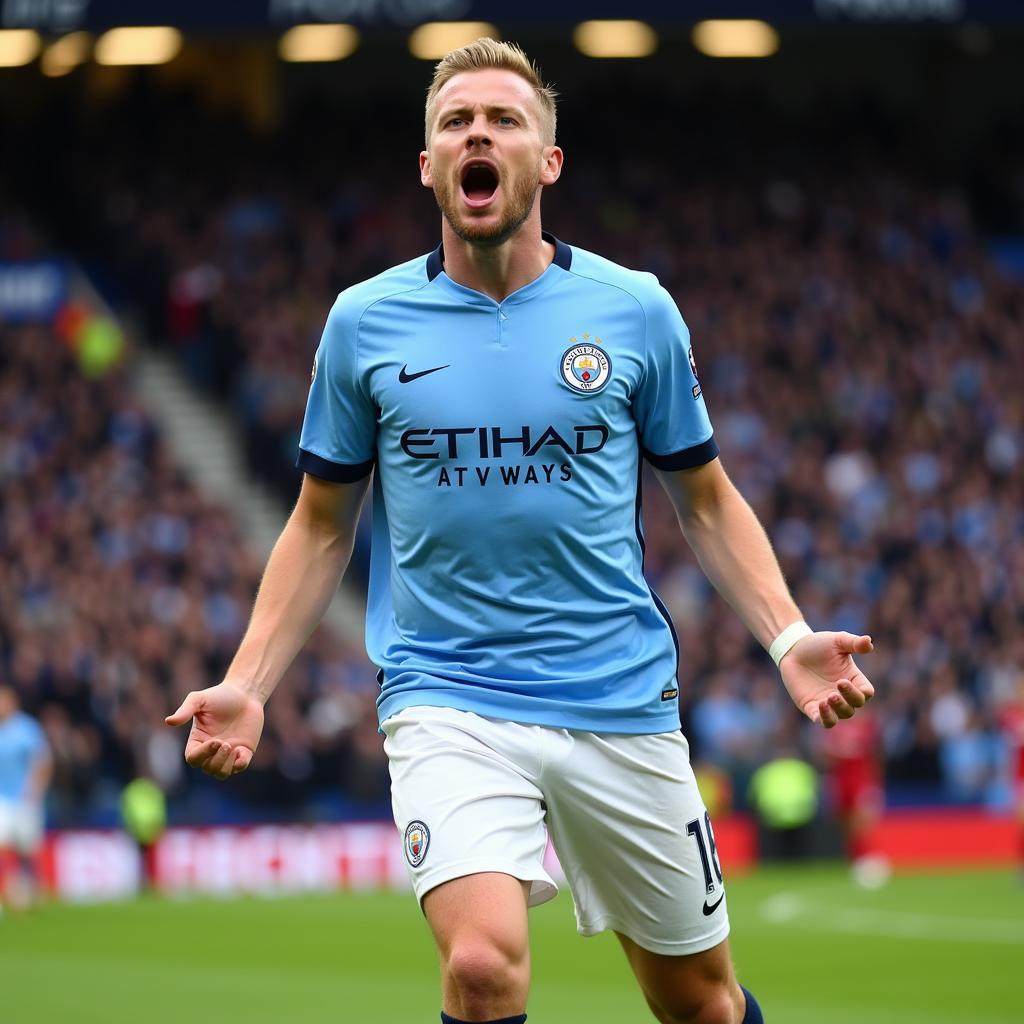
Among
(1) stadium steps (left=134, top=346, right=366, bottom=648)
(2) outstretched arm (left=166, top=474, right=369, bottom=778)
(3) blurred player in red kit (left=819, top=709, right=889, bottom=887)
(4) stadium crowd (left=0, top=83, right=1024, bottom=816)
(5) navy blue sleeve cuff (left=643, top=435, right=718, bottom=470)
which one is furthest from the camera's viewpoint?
(1) stadium steps (left=134, top=346, right=366, bottom=648)

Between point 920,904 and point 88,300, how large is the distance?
1463 cm

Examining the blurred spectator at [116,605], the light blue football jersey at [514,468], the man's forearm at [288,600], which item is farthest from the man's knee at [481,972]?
the blurred spectator at [116,605]

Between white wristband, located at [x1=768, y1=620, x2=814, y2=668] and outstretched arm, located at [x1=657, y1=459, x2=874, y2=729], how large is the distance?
2 cm

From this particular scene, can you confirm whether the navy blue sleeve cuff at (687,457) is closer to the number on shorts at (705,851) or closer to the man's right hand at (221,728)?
the number on shorts at (705,851)

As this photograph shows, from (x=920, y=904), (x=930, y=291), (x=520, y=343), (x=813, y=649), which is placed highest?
(x=930, y=291)

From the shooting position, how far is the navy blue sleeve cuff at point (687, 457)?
5.33 m

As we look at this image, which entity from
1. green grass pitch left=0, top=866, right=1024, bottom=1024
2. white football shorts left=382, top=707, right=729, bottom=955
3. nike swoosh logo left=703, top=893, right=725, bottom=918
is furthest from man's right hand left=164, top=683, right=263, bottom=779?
green grass pitch left=0, top=866, right=1024, bottom=1024

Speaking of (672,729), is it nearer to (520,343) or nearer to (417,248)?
(520,343)

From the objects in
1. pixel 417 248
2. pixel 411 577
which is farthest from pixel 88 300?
pixel 411 577

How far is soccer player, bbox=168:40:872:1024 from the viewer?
5.03 meters

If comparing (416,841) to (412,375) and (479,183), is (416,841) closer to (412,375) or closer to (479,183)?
(412,375)

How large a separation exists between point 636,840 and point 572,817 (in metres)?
0.16

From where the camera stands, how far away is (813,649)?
5.08 metres

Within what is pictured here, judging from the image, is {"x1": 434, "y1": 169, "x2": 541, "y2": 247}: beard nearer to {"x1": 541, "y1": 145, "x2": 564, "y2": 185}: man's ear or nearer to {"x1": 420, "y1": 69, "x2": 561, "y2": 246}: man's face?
{"x1": 420, "y1": 69, "x2": 561, "y2": 246}: man's face
